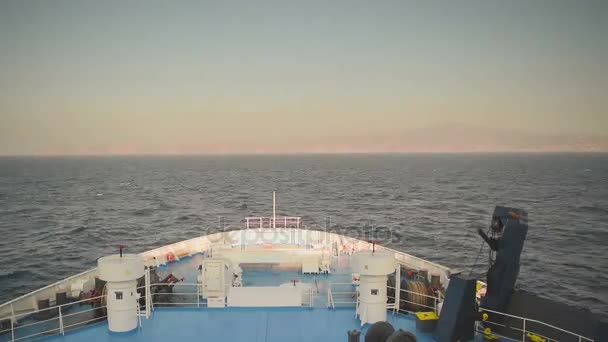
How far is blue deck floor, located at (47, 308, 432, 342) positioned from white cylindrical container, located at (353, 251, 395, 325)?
1.34 ft

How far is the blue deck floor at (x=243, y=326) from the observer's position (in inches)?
408

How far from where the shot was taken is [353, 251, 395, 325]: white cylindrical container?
35.8 ft

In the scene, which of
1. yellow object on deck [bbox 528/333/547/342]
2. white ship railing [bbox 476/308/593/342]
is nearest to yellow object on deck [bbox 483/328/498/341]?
white ship railing [bbox 476/308/593/342]

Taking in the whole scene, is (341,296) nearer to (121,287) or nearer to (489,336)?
(489,336)

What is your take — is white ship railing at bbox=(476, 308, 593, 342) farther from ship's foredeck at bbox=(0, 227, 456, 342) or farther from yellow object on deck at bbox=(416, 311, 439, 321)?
ship's foredeck at bbox=(0, 227, 456, 342)

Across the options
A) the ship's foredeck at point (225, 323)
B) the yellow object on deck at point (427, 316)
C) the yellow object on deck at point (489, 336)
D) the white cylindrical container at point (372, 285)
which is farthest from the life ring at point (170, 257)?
the yellow object on deck at point (489, 336)

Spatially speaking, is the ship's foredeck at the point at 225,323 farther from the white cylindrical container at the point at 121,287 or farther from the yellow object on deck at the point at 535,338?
the yellow object on deck at the point at 535,338

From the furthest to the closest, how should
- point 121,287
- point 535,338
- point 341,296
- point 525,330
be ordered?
point 341,296 → point 121,287 → point 525,330 → point 535,338

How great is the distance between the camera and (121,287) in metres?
10.6

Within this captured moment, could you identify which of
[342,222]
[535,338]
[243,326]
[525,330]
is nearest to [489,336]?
[525,330]

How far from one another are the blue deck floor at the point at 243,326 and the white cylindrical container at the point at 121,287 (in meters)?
0.31

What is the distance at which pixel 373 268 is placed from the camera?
10.9m

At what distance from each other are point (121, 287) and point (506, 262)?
9.99 m

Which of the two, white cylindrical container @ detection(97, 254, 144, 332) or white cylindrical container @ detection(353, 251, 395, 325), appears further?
white cylindrical container @ detection(353, 251, 395, 325)
